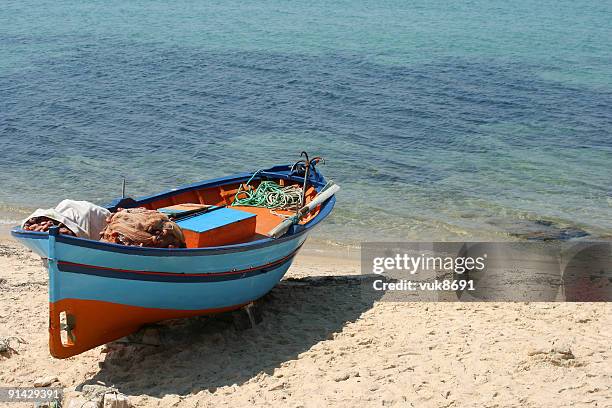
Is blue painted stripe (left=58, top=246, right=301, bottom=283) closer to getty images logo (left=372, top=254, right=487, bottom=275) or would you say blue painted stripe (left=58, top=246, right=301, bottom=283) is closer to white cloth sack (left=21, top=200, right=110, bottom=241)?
white cloth sack (left=21, top=200, right=110, bottom=241)

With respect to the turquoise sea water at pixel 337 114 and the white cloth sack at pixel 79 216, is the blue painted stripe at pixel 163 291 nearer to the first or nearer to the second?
the white cloth sack at pixel 79 216

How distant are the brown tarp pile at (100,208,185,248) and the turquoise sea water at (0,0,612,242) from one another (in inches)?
213

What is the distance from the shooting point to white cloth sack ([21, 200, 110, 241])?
24.2 ft

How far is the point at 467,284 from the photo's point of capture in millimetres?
9945

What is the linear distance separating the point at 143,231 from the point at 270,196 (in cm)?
269

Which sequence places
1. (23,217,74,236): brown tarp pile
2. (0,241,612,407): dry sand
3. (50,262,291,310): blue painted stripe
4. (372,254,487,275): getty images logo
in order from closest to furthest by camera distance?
(0,241,612,407): dry sand → (50,262,291,310): blue painted stripe → (23,217,74,236): brown tarp pile → (372,254,487,275): getty images logo

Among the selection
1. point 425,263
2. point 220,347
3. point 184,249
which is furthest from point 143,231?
point 425,263

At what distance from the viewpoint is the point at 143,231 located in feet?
24.1

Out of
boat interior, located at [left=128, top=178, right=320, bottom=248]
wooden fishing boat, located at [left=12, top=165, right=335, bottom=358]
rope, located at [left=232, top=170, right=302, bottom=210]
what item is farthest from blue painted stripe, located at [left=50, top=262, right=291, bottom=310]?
rope, located at [left=232, top=170, right=302, bottom=210]

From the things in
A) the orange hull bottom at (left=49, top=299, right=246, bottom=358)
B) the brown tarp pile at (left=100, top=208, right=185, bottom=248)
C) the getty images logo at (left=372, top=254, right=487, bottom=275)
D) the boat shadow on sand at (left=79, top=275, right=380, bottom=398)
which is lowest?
the getty images logo at (left=372, top=254, right=487, bottom=275)

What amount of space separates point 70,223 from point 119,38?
73.6ft

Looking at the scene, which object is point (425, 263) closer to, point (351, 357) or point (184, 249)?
point (351, 357)

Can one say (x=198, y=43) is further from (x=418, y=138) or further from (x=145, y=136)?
(x=418, y=138)

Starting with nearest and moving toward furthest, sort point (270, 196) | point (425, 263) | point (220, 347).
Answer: point (220, 347) < point (270, 196) < point (425, 263)
